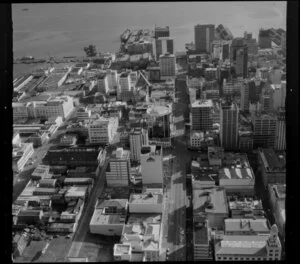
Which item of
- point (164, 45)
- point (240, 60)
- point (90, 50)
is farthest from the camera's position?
point (90, 50)

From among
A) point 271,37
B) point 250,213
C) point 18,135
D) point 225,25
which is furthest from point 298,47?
point 225,25

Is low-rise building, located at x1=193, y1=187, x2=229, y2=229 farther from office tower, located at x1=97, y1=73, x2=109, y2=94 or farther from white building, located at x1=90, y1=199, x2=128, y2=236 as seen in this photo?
office tower, located at x1=97, y1=73, x2=109, y2=94

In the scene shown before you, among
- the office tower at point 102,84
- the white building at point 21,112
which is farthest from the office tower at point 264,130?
the white building at point 21,112

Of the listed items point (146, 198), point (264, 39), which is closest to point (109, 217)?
point (146, 198)

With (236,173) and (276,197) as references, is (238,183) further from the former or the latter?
(276,197)

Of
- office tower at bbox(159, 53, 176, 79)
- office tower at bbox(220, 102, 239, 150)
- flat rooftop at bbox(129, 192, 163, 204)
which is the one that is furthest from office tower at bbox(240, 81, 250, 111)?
flat rooftop at bbox(129, 192, 163, 204)

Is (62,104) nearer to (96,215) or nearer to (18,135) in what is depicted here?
(18,135)

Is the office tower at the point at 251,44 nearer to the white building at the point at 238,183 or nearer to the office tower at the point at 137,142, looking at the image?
the office tower at the point at 137,142
